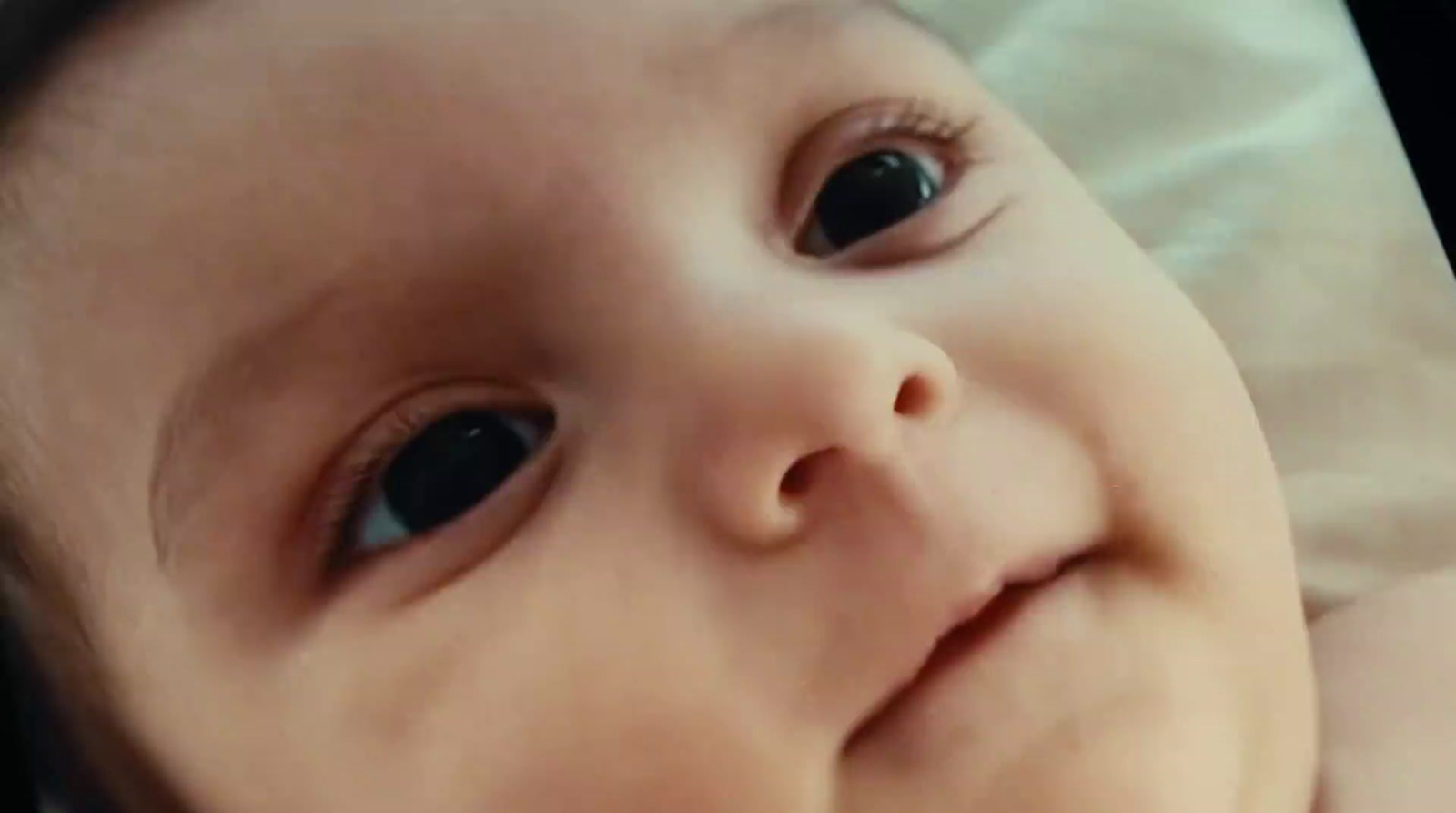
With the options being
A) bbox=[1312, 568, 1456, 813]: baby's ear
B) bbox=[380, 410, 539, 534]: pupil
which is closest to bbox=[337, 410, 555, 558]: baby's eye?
bbox=[380, 410, 539, 534]: pupil

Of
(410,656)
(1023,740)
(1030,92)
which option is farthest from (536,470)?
(1030,92)

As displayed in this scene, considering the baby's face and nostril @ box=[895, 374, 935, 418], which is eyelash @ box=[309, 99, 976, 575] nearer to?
the baby's face

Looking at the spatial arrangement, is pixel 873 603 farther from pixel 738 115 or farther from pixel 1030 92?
pixel 1030 92

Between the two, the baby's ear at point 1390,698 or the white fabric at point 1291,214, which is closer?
the baby's ear at point 1390,698

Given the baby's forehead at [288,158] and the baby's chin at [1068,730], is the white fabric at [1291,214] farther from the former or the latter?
the baby's forehead at [288,158]

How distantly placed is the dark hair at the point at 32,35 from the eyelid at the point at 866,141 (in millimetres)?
243

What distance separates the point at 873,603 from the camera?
526 millimetres

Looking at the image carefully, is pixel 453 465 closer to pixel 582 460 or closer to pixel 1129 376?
pixel 582 460

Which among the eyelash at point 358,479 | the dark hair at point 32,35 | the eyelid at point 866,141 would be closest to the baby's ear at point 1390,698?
the eyelid at point 866,141

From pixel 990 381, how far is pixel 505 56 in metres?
0.20

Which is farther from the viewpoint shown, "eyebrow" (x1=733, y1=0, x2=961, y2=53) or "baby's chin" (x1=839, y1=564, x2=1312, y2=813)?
"eyebrow" (x1=733, y1=0, x2=961, y2=53)

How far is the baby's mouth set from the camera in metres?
0.53

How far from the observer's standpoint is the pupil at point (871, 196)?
65 cm

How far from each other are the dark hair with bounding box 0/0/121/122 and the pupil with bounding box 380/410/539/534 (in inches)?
7.0
